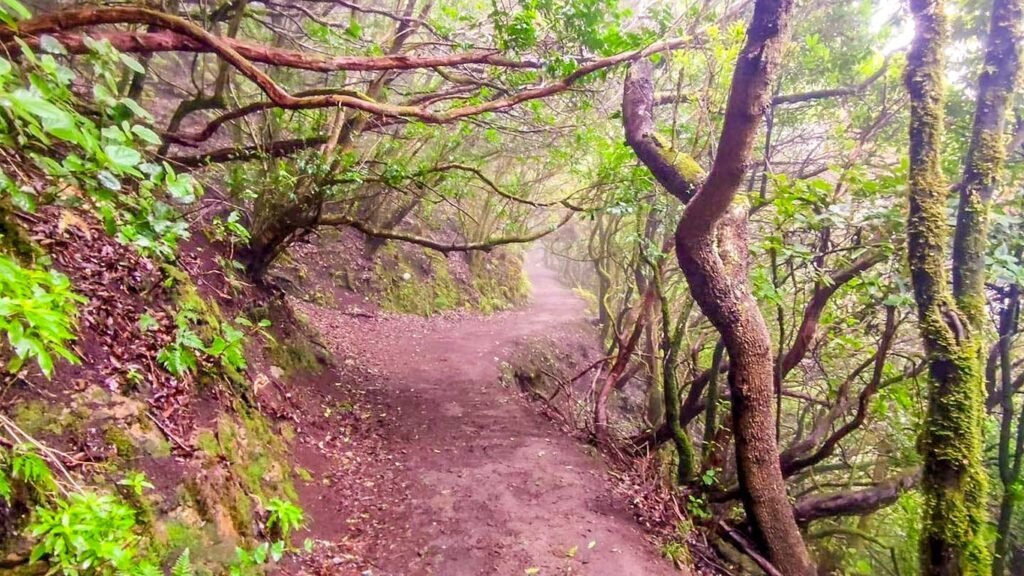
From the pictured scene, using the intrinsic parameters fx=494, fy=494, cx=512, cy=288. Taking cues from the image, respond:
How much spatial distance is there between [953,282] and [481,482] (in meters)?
4.68

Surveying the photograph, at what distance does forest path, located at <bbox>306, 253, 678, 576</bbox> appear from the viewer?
14.5 feet

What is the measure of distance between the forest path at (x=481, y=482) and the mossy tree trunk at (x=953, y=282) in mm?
2283

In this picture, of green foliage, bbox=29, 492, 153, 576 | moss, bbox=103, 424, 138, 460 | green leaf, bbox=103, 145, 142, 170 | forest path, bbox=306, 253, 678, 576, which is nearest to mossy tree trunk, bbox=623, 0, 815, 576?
forest path, bbox=306, 253, 678, 576

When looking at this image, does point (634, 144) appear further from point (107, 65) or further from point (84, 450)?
point (84, 450)

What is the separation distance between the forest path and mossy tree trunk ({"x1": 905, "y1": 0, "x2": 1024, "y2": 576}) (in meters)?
2.28

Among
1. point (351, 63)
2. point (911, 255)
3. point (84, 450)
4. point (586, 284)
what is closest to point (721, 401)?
point (911, 255)

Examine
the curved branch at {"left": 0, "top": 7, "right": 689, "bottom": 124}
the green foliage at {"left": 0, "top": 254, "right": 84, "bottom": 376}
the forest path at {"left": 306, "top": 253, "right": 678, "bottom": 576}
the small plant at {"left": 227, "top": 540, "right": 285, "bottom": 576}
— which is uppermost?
the curved branch at {"left": 0, "top": 7, "right": 689, "bottom": 124}

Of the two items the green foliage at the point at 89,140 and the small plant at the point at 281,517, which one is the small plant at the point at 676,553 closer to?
the small plant at the point at 281,517

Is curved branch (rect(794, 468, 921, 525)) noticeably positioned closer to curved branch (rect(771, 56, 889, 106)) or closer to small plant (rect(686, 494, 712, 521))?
small plant (rect(686, 494, 712, 521))

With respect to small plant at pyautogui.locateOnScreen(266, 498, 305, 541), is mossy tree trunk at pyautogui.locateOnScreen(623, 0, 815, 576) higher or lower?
higher

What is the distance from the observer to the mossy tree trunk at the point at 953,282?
128 inches

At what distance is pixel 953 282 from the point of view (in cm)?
347

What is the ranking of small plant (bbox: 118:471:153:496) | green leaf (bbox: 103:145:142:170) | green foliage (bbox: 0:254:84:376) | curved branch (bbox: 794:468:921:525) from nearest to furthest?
green foliage (bbox: 0:254:84:376) < green leaf (bbox: 103:145:142:170) < small plant (bbox: 118:471:153:496) < curved branch (bbox: 794:468:921:525)

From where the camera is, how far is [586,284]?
32.2 metres
